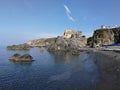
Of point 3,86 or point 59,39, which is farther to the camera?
point 59,39

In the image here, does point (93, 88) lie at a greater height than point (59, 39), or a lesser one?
lesser

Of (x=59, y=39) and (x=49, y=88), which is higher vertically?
(x=59, y=39)

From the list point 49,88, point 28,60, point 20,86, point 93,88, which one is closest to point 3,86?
point 20,86

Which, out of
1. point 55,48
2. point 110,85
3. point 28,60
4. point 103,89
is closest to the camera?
point 103,89

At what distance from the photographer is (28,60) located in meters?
91.8

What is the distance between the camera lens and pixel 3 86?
42844 mm

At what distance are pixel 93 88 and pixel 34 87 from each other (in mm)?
14149

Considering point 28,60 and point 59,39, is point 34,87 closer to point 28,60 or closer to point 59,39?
point 28,60

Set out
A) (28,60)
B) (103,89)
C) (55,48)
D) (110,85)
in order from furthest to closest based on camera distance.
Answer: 1. (55,48)
2. (28,60)
3. (110,85)
4. (103,89)

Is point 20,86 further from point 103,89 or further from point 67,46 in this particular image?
point 67,46

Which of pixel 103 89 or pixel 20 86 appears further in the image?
pixel 20 86

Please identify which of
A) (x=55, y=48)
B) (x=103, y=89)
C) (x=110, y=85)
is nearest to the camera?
(x=103, y=89)

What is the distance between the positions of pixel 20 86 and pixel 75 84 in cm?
1387

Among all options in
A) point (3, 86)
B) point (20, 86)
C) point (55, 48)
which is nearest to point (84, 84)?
point (20, 86)
